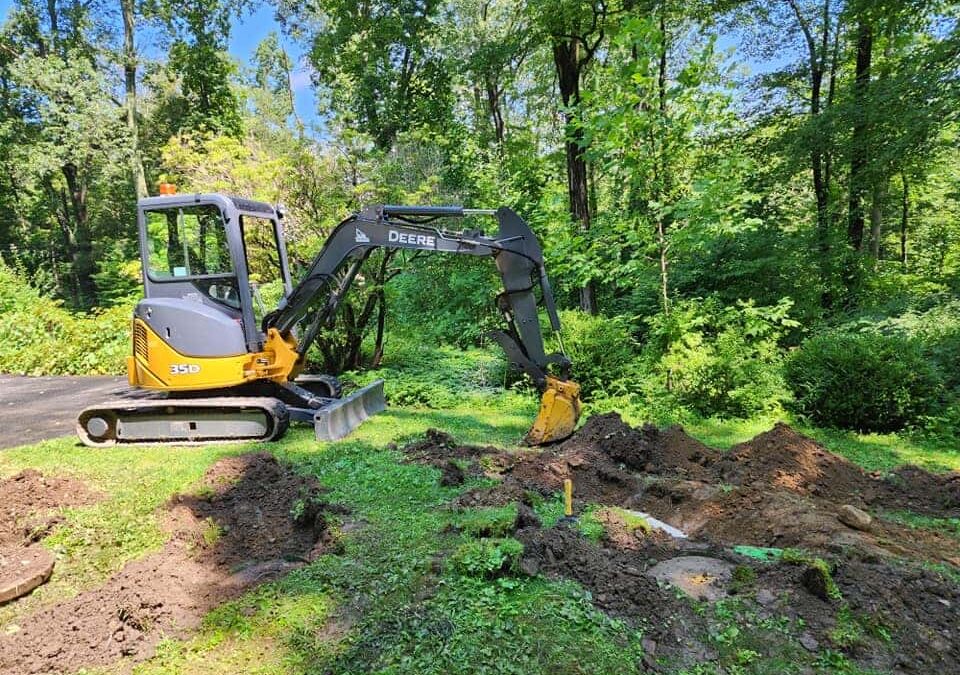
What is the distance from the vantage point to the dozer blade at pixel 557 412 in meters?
6.19

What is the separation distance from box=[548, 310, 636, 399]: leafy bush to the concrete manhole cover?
552cm

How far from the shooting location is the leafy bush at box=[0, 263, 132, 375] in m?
13.3

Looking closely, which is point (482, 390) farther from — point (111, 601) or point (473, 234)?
point (111, 601)

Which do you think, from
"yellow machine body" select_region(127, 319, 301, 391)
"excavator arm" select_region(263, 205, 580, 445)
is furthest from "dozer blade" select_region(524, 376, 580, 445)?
"yellow machine body" select_region(127, 319, 301, 391)

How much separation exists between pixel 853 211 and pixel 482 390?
10.3 m

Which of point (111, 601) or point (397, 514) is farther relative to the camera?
point (397, 514)

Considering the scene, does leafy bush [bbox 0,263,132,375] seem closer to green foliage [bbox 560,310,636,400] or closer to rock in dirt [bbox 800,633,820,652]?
green foliage [bbox 560,310,636,400]

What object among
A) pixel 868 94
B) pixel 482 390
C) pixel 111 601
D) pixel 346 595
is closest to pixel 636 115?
pixel 482 390

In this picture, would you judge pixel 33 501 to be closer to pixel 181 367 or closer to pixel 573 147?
pixel 181 367

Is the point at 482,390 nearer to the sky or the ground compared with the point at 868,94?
nearer to the ground

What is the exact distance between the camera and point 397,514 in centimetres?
445

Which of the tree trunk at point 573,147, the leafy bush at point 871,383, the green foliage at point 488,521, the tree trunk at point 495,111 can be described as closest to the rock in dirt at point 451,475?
the green foliage at point 488,521

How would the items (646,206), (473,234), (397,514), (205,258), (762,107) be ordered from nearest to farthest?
(397,514) → (473,234) → (205,258) → (646,206) → (762,107)

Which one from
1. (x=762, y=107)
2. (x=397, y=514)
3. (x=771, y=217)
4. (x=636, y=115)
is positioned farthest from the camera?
(x=762, y=107)
